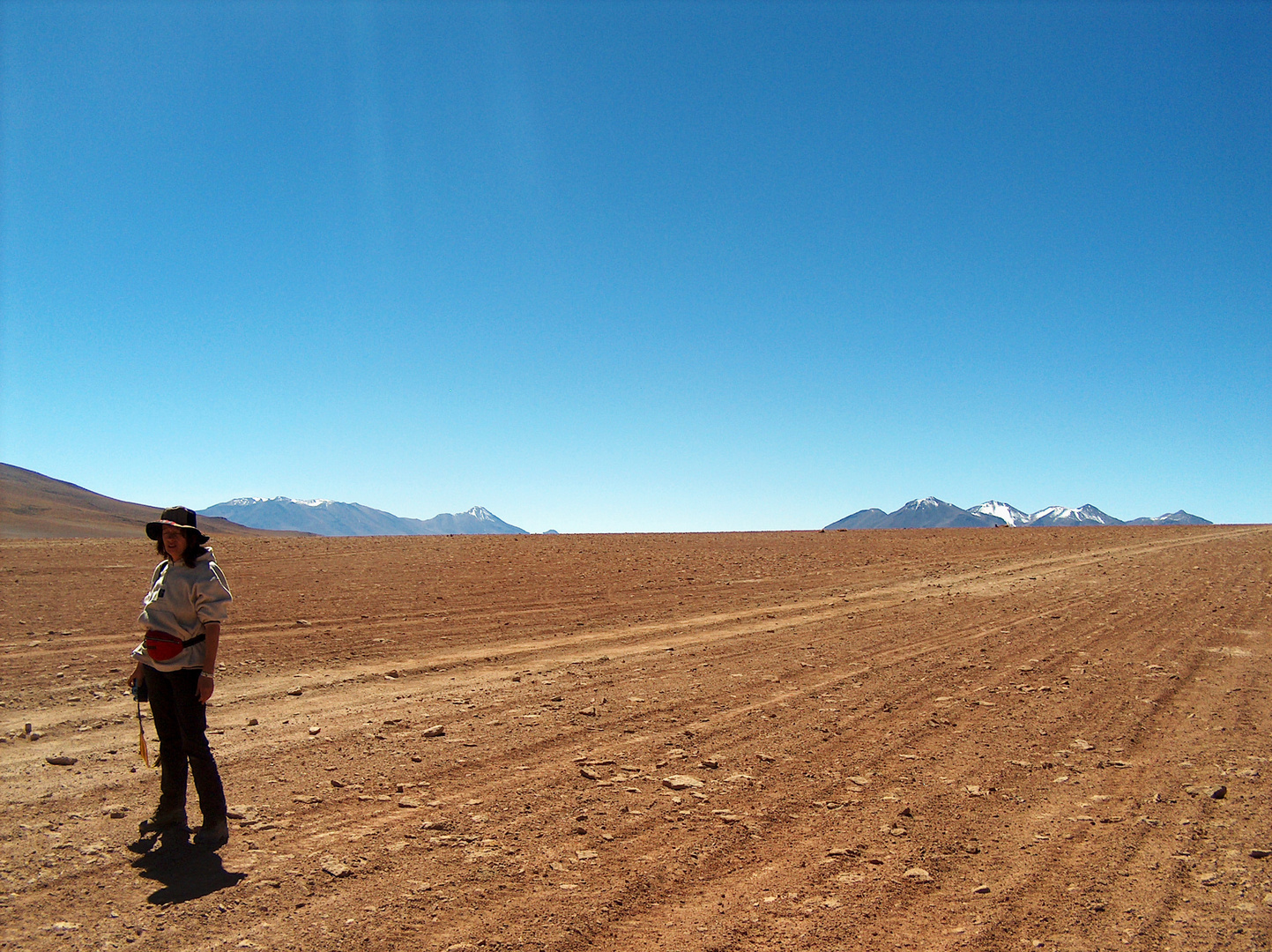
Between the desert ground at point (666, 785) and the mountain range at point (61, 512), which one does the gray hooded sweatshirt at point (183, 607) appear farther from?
the mountain range at point (61, 512)

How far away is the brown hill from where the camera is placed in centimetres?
7750

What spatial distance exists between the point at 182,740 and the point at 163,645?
0.74 metres

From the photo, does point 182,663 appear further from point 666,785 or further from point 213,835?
point 666,785

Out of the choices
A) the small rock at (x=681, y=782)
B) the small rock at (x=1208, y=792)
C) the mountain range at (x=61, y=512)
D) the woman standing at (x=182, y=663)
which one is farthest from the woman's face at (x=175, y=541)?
the mountain range at (x=61, y=512)

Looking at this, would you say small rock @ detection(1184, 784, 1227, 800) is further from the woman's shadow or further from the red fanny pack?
the red fanny pack

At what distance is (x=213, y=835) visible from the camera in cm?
496

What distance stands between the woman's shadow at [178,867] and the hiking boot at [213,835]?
0.05 m

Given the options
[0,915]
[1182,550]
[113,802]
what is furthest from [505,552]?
[1182,550]

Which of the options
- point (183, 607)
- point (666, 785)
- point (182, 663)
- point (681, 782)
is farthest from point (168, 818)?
point (681, 782)

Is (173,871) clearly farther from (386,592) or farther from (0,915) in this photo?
(386,592)

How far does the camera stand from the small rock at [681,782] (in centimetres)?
599

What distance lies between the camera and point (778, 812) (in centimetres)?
551

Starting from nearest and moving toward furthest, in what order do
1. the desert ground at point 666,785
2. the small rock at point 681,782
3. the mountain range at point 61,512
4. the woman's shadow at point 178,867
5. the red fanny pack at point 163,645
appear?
the desert ground at point 666,785
the woman's shadow at point 178,867
the red fanny pack at point 163,645
the small rock at point 681,782
the mountain range at point 61,512

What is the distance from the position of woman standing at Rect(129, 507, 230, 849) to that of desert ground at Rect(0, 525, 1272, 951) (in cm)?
32
